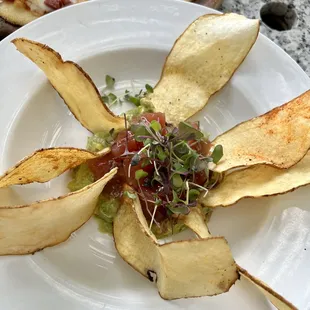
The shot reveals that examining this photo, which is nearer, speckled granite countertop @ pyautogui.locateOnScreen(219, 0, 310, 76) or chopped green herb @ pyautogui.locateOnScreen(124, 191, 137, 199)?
chopped green herb @ pyautogui.locateOnScreen(124, 191, 137, 199)

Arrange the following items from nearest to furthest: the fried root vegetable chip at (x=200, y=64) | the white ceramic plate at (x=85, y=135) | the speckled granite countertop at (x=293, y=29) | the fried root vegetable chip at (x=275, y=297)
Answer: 1. the fried root vegetable chip at (x=275, y=297)
2. the white ceramic plate at (x=85, y=135)
3. the fried root vegetable chip at (x=200, y=64)
4. the speckled granite countertop at (x=293, y=29)

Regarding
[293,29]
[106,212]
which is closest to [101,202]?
[106,212]

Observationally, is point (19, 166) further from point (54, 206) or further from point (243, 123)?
point (243, 123)

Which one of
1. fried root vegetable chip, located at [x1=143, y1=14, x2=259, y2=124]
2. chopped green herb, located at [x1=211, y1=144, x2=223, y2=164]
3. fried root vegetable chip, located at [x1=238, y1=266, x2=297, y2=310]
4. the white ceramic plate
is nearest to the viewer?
fried root vegetable chip, located at [x1=238, y1=266, x2=297, y2=310]

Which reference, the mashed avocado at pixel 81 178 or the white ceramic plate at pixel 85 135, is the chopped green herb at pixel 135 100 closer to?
the white ceramic plate at pixel 85 135

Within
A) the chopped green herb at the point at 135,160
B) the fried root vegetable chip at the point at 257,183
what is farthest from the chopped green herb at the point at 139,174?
Result: the fried root vegetable chip at the point at 257,183

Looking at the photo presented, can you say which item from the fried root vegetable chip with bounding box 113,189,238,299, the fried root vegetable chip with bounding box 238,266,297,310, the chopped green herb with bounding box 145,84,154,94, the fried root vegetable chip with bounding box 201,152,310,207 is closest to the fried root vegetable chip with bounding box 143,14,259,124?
the chopped green herb with bounding box 145,84,154,94

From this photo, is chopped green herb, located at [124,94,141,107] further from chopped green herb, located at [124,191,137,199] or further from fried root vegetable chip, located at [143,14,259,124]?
chopped green herb, located at [124,191,137,199]
